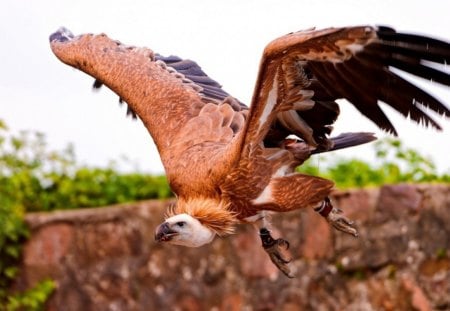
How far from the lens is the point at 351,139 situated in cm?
888

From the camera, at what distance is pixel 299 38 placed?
7.52 metres

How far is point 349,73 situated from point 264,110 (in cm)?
48

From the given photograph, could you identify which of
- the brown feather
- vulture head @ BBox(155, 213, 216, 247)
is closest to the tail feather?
the brown feather

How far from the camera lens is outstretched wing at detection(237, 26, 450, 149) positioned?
295 inches

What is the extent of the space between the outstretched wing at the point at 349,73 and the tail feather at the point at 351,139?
69 centimetres

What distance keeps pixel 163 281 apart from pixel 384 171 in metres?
1.95

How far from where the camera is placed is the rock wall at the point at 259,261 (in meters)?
12.0

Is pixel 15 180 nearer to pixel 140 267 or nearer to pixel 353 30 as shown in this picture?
pixel 140 267

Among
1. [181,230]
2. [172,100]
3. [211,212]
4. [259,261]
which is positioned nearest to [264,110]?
[211,212]

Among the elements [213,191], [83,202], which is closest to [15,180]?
[83,202]

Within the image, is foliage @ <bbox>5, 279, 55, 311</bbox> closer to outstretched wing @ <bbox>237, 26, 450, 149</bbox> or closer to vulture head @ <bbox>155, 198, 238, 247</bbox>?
vulture head @ <bbox>155, 198, 238, 247</bbox>

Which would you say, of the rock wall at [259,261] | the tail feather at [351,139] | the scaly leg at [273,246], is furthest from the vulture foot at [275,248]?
the rock wall at [259,261]

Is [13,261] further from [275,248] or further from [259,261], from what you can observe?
[275,248]

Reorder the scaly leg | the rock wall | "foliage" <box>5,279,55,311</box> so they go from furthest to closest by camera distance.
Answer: "foliage" <box>5,279,55,311</box>, the rock wall, the scaly leg
